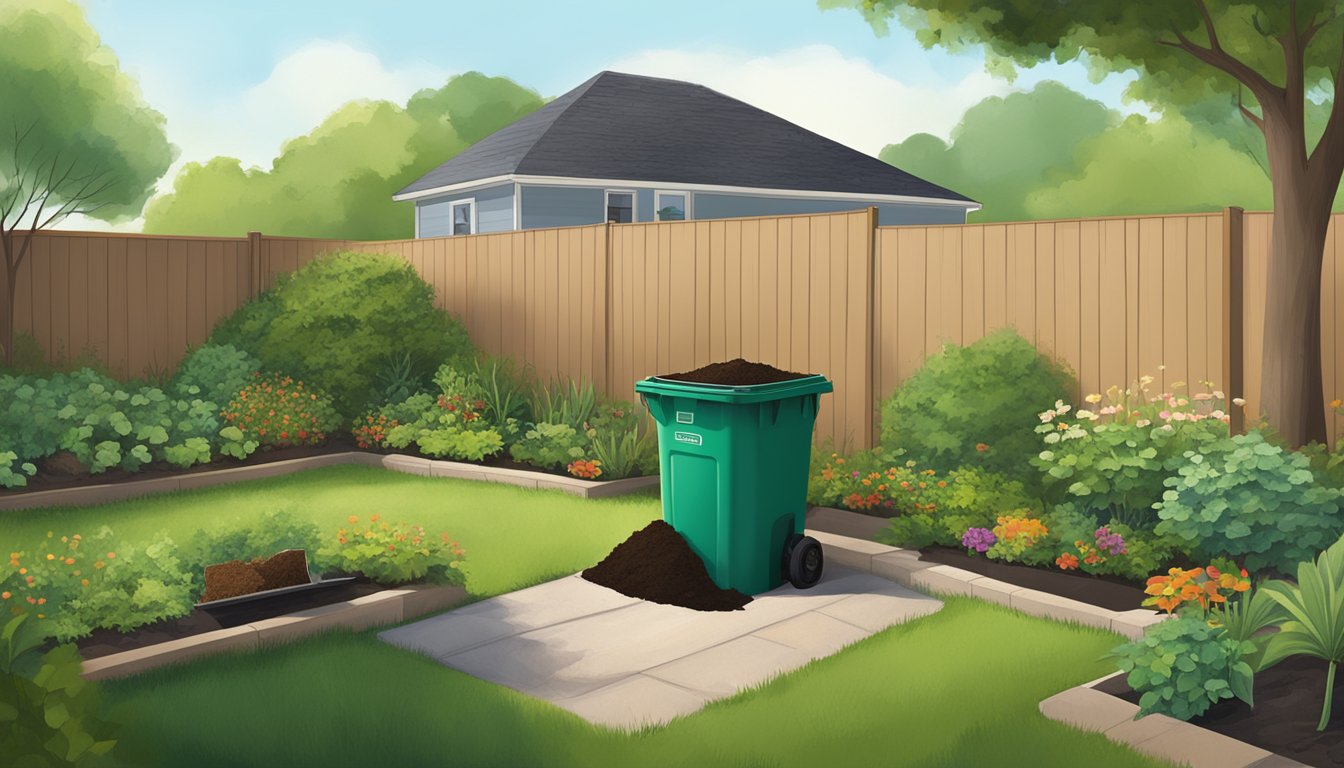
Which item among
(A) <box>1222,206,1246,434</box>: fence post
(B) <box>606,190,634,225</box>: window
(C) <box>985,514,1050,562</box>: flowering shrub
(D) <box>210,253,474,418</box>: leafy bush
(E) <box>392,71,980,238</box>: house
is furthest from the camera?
(B) <box>606,190,634,225</box>: window

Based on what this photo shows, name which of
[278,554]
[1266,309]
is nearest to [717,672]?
[278,554]

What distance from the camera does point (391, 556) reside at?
20.8 ft

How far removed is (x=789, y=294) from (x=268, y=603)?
5.37 meters

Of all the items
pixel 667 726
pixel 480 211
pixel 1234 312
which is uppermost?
pixel 480 211

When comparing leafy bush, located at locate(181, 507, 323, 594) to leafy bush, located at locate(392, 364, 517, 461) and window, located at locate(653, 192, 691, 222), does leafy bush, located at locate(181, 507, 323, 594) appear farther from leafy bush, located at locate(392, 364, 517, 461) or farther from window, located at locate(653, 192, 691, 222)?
window, located at locate(653, 192, 691, 222)

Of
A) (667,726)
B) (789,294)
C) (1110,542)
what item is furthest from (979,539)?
(789,294)

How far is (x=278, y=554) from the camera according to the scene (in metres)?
6.26

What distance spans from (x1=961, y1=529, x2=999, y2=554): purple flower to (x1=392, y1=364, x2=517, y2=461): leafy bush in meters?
5.10

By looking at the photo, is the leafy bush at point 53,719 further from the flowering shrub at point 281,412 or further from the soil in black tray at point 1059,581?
the flowering shrub at point 281,412

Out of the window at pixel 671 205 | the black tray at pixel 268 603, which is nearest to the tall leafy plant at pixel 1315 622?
the black tray at pixel 268 603

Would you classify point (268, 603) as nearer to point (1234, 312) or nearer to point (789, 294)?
point (789, 294)

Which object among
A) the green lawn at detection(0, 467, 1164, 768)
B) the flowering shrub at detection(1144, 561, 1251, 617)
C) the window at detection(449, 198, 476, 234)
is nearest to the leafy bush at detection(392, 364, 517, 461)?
the green lawn at detection(0, 467, 1164, 768)

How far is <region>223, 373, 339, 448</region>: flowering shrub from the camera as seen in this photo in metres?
11.3

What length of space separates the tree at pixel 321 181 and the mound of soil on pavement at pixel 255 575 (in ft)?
174
